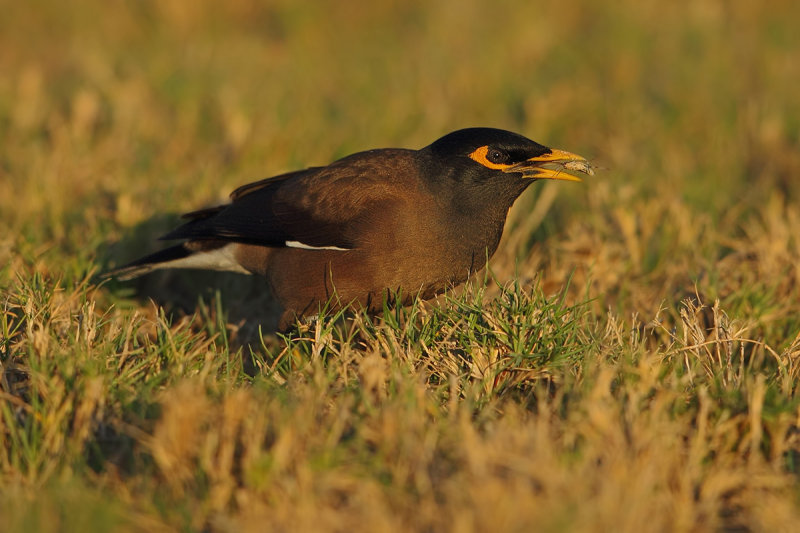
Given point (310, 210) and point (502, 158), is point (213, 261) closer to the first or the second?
point (310, 210)

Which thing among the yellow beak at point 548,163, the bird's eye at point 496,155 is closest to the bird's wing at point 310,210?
the bird's eye at point 496,155

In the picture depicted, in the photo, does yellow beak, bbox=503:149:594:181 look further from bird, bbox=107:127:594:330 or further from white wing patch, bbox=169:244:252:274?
white wing patch, bbox=169:244:252:274

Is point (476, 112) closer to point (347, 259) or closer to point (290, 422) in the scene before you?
point (347, 259)

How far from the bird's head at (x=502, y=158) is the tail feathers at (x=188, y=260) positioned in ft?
4.36

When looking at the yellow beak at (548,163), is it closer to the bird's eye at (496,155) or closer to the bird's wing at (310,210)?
the bird's eye at (496,155)

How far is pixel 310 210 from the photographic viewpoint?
16.0 feet

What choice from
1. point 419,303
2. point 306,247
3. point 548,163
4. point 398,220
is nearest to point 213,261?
point 306,247

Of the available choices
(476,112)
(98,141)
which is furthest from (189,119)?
(476,112)

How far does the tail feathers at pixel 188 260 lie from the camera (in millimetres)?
5277

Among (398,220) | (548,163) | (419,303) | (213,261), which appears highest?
(548,163)

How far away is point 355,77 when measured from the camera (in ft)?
28.5

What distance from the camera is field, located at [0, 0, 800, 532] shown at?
3043mm

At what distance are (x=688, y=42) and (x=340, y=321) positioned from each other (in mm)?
5481

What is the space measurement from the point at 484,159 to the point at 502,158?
0.09 meters
